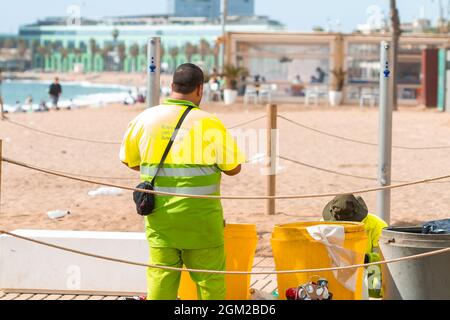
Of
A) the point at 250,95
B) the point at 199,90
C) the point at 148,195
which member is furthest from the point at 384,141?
the point at 250,95

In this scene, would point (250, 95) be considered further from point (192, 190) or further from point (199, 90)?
point (192, 190)

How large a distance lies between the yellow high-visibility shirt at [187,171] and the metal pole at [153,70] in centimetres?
279

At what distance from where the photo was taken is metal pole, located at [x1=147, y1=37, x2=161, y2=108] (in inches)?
328

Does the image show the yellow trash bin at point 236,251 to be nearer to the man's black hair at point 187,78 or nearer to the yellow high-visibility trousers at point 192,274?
the yellow high-visibility trousers at point 192,274

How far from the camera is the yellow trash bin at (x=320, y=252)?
6.20 metres

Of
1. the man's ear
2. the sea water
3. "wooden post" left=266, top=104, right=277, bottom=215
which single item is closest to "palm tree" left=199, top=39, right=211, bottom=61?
the sea water

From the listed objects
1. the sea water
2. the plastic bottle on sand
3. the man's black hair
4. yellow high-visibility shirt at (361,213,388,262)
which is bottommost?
the sea water

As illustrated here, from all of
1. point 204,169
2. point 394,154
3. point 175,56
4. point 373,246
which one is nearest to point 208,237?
point 204,169

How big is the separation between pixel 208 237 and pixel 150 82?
311 centimetres

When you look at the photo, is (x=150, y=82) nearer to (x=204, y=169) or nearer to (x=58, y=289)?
(x=58, y=289)

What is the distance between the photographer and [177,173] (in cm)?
553

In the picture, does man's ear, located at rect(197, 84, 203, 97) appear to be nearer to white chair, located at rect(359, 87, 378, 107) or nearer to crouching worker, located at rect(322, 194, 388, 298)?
crouching worker, located at rect(322, 194, 388, 298)

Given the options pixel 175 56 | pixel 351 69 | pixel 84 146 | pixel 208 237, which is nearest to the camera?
pixel 208 237

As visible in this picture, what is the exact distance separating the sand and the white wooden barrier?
215cm
